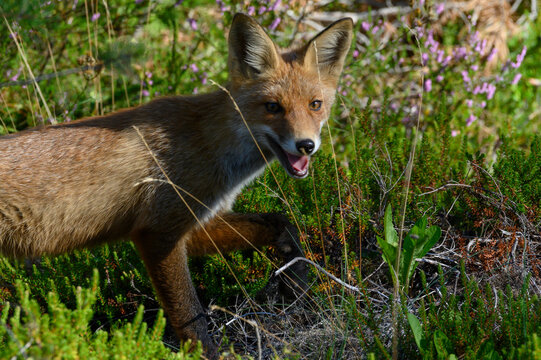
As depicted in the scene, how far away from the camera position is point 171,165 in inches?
121

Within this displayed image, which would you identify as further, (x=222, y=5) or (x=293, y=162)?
(x=222, y=5)

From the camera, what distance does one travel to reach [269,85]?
305 cm

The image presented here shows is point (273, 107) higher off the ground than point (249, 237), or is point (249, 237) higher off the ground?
point (273, 107)

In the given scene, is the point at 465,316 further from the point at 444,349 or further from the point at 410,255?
the point at 410,255

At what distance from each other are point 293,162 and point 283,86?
0.46m

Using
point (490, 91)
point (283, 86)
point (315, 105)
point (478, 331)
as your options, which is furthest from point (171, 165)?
point (490, 91)

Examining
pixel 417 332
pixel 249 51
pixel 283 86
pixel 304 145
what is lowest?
pixel 417 332

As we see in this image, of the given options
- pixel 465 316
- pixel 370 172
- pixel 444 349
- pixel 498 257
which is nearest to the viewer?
pixel 444 349

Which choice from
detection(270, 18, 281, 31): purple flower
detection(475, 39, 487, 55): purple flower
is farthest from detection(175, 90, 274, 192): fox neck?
detection(475, 39, 487, 55): purple flower

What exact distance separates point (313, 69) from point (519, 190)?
4.81 ft

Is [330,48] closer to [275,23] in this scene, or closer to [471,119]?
[275,23]

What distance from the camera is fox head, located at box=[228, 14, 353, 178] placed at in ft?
9.43

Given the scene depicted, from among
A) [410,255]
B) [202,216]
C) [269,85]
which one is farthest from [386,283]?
[269,85]

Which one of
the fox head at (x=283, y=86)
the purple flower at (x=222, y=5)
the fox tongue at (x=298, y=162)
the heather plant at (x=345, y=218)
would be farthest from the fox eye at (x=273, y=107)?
the purple flower at (x=222, y=5)
